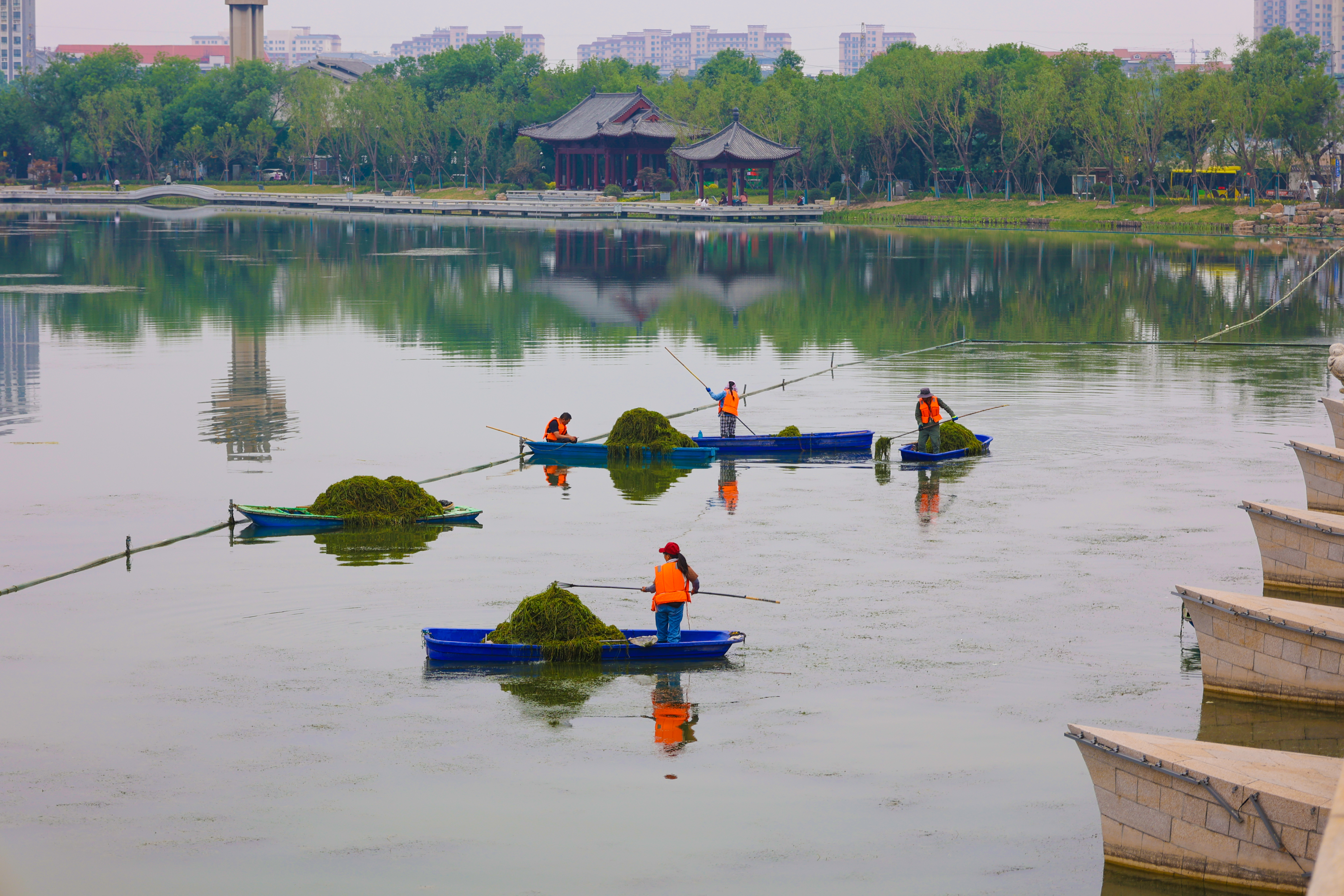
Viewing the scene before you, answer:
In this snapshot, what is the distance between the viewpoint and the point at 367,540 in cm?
2647

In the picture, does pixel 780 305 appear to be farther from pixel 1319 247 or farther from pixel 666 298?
pixel 1319 247

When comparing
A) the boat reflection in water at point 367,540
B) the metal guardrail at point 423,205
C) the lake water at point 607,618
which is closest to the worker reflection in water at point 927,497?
the lake water at point 607,618

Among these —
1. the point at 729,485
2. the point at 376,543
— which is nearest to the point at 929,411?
the point at 729,485

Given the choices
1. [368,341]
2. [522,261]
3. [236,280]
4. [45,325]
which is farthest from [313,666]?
[522,261]

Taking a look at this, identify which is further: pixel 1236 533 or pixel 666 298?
pixel 666 298

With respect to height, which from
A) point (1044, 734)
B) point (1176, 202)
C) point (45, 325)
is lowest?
point (1044, 734)

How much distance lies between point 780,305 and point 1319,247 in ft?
162

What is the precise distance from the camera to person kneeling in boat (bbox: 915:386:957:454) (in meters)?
32.8

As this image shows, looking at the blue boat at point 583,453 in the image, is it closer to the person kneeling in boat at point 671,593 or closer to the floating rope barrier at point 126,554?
the floating rope barrier at point 126,554

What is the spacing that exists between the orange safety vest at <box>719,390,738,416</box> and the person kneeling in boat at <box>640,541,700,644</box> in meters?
14.9

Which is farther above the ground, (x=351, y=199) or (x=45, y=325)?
(x=351, y=199)

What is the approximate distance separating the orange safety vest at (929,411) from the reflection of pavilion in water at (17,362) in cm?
2211

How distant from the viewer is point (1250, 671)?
57.0 ft

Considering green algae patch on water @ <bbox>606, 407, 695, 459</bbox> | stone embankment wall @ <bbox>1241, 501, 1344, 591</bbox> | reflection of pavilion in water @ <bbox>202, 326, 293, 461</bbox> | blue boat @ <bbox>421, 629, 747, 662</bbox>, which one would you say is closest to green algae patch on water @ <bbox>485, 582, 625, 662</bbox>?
blue boat @ <bbox>421, 629, 747, 662</bbox>
